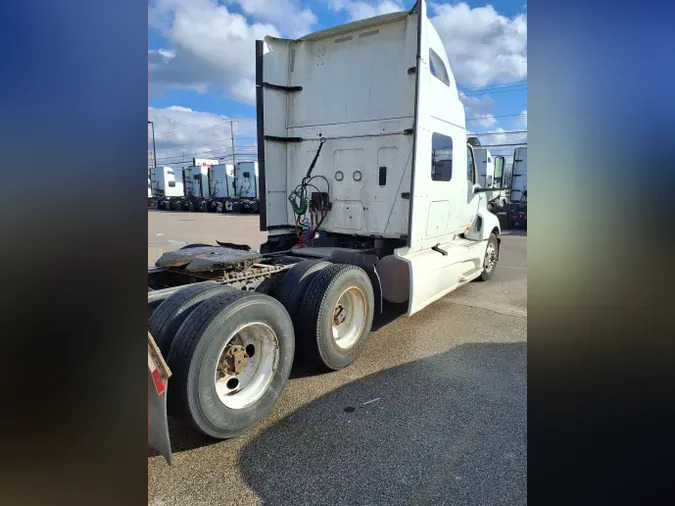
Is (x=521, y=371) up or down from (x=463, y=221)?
down

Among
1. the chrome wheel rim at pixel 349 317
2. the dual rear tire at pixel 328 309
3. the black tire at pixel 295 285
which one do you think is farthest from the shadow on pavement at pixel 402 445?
the black tire at pixel 295 285

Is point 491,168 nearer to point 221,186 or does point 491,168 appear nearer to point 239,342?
point 221,186

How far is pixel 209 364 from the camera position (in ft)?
10.4

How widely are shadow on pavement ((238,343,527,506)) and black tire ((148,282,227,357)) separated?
3.35ft

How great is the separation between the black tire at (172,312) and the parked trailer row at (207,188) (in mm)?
28386

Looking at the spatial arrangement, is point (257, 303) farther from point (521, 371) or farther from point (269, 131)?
point (269, 131)

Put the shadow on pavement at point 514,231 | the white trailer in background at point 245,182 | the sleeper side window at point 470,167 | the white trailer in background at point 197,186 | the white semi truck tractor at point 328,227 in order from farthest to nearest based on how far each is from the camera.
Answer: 1. the white trailer in background at point 197,186
2. the white trailer in background at point 245,182
3. the shadow on pavement at point 514,231
4. the sleeper side window at point 470,167
5. the white semi truck tractor at point 328,227

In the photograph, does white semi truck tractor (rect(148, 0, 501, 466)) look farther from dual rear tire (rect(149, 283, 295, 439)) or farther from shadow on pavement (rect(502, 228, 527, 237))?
shadow on pavement (rect(502, 228, 527, 237))

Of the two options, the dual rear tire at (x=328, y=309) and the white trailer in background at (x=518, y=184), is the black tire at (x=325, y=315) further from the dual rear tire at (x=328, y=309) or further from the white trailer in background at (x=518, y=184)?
the white trailer in background at (x=518, y=184)

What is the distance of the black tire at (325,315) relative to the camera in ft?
14.1
